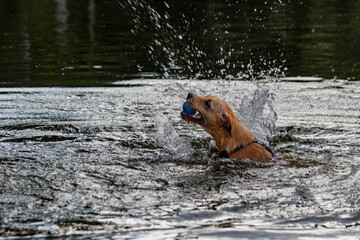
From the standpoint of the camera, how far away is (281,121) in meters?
8.32

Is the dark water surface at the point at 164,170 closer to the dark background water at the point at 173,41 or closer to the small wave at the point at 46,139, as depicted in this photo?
the small wave at the point at 46,139

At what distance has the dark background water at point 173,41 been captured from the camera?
456 inches

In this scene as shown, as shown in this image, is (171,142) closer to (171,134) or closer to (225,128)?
(171,134)

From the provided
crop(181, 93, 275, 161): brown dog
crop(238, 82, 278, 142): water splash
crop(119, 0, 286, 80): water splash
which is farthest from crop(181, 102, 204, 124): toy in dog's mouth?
crop(119, 0, 286, 80): water splash

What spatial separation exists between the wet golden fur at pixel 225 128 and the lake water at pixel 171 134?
0.15 m

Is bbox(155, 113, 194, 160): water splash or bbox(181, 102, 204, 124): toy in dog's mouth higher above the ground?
bbox(181, 102, 204, 124): toy in dog's mouth

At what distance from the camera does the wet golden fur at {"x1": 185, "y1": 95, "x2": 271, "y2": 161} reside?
6.37m

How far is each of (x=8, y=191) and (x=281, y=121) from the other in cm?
440

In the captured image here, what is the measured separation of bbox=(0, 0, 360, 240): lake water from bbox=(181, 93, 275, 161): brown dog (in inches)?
5.8

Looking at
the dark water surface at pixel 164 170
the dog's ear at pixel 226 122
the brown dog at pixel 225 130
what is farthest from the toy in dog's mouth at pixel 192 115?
the dark water surface at pixel 164 170

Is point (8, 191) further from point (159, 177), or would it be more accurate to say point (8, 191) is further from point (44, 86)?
point (44, 86)

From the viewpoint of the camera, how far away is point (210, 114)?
6.50 meters

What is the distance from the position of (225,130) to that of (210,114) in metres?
0.25

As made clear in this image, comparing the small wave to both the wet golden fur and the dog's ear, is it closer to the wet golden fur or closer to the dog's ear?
the wet golden fur
